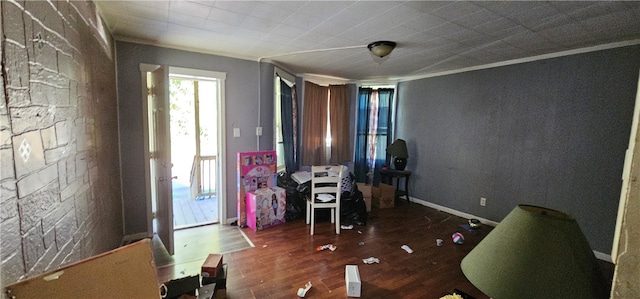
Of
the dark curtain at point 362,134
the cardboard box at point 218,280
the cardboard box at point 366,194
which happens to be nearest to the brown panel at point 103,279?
the cardboard box at point 218,280

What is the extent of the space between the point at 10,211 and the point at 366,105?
4678mm

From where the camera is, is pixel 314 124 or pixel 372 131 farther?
pixel 372 131

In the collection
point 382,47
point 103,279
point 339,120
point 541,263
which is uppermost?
point 382,47

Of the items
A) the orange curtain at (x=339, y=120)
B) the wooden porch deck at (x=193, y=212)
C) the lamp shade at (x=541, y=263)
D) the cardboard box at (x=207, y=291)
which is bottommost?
the wooden porch deck at (x=193, y=212)

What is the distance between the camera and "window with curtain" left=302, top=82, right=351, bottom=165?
181 inches

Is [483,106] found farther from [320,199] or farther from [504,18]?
[320,199]

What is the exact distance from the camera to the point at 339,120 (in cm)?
494

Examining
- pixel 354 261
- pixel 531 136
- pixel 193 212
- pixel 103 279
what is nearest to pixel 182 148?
pixel 193 212

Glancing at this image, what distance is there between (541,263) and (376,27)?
81.4 inches

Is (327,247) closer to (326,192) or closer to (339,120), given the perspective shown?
(326,192)

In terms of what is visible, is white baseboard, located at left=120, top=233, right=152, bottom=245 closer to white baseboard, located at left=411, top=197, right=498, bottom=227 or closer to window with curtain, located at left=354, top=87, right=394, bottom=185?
window with curtain, located at left=354, top=87, right=394, bottom=185

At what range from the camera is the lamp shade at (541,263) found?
65 cm

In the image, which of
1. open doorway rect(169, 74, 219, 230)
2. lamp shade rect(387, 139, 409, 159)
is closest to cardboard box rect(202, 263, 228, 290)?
open doorway rect(169, 74, 219, 230)

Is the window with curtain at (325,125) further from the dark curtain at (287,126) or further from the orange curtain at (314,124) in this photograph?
the dark curtain at (287,126)
